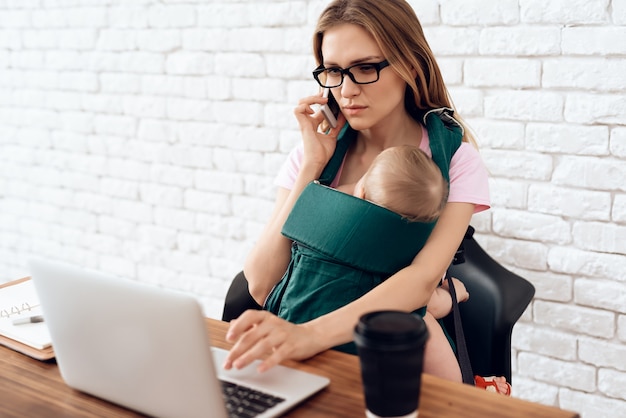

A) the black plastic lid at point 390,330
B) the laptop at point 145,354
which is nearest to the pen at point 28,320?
the laptop at point 145,354

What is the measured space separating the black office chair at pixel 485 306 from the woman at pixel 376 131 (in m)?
0.10

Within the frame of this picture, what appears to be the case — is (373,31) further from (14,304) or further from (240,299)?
(14,304)

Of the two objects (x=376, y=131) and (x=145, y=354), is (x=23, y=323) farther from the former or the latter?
(x=376, y=131)

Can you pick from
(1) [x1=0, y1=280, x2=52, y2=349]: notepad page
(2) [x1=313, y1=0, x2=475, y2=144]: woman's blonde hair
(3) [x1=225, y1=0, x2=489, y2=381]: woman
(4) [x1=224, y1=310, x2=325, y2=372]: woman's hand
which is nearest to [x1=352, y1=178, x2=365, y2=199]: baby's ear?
(3) [x1=225, y1=0, x2=489, y2=381]: woman

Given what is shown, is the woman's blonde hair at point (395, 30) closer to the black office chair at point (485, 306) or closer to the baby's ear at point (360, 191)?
the baby's ear at point (360, 191)

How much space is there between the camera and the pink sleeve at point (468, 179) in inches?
66.6

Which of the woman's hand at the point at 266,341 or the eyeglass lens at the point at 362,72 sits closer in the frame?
the woman's hand at the point at 266,341

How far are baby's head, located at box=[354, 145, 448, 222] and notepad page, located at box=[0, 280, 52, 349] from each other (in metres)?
0.69

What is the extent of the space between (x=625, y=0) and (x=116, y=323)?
153cm

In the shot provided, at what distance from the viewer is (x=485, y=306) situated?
1.75 meters

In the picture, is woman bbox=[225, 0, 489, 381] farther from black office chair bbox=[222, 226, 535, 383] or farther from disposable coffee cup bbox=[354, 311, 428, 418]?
disposable coffee cup bbox=[354, 311, 428, 418]

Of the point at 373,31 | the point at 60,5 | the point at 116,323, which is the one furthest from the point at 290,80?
the point at 116,323

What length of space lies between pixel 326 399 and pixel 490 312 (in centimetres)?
75

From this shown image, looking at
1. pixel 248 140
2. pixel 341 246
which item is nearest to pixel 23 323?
pixel 341 246
